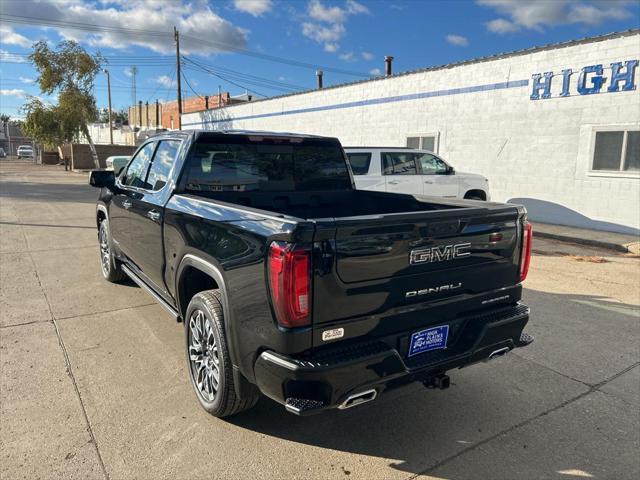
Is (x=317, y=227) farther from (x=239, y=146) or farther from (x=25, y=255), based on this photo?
(x=25, y=255)

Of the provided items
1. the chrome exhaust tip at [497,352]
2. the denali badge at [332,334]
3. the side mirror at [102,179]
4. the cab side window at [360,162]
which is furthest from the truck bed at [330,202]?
the cab side window at [360,162]

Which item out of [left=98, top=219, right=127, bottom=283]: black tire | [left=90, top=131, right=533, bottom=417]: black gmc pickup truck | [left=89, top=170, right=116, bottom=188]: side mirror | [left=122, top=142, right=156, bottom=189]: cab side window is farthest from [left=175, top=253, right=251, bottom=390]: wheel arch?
[left=98, top=219, right=127, bottom=283]: black tire

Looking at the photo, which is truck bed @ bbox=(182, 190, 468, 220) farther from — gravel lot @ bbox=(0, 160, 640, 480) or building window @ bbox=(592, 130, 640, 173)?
building window @ bbox=(592, 130, 640, 173)

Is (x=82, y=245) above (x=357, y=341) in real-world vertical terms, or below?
below

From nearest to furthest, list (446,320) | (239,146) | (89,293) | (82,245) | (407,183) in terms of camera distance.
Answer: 1. (446,320)
2. (239,146)
3. (89,293)
4. (82,245)
5. (407,183)

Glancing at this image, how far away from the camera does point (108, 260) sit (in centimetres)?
615

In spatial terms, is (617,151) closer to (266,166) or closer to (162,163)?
(266,166)

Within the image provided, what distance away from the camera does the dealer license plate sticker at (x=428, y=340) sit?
279 centimetres

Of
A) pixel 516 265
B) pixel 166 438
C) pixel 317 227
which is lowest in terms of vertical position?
pixel 166 438

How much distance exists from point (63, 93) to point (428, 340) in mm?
33136

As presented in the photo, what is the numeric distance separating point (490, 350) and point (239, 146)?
2.54m

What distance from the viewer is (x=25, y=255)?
774 centimetres

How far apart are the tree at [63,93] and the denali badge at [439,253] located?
3222cm

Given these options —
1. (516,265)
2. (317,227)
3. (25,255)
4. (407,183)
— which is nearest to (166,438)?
(317,227)
